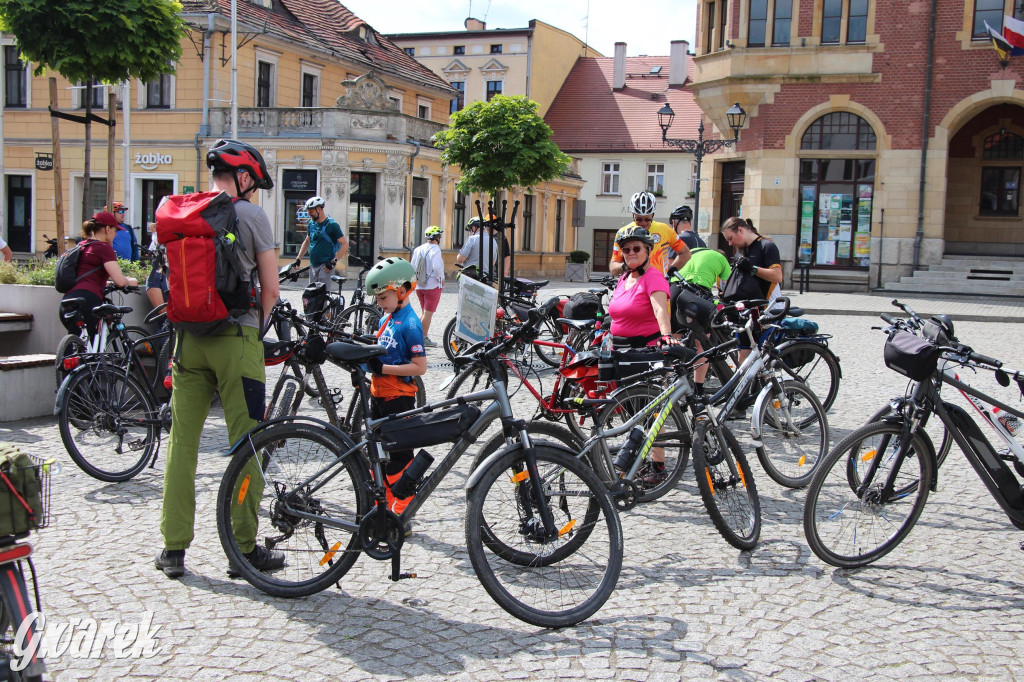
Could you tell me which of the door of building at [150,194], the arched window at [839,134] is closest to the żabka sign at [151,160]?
the door of building at [150,194]

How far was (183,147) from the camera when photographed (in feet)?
110

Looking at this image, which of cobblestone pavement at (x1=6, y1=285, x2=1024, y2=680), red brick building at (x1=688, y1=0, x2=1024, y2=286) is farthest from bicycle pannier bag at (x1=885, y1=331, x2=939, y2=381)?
red brick building at (x1=688, y1=0, x2=1024, y2=286)

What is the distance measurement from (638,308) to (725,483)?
1621 mm

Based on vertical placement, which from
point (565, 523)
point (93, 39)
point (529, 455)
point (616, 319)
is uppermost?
point (93, 39)

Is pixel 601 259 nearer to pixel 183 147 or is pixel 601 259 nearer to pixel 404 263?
pixel 183 147

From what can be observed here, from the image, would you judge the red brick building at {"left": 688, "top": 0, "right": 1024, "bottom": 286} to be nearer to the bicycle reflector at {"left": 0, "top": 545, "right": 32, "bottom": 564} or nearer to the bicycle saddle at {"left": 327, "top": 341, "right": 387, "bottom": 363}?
the bicycle saddle at {"left": 327, "top": 341, "right": 387, "bottom": 363}

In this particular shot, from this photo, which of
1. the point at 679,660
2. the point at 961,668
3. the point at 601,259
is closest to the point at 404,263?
the point at 679,660

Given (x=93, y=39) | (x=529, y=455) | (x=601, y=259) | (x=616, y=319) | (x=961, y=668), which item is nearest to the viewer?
(x=961, y=668)

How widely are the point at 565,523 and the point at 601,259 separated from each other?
50310 millimetres

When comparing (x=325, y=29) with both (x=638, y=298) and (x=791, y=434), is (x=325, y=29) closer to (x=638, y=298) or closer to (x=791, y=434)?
(x=638, y=298)

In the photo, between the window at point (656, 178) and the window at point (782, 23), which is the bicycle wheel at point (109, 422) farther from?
the window at point (656, 178)

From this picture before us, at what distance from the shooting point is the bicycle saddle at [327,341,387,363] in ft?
14.2

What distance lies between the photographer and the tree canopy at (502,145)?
15.5m

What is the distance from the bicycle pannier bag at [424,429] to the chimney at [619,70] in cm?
5461
